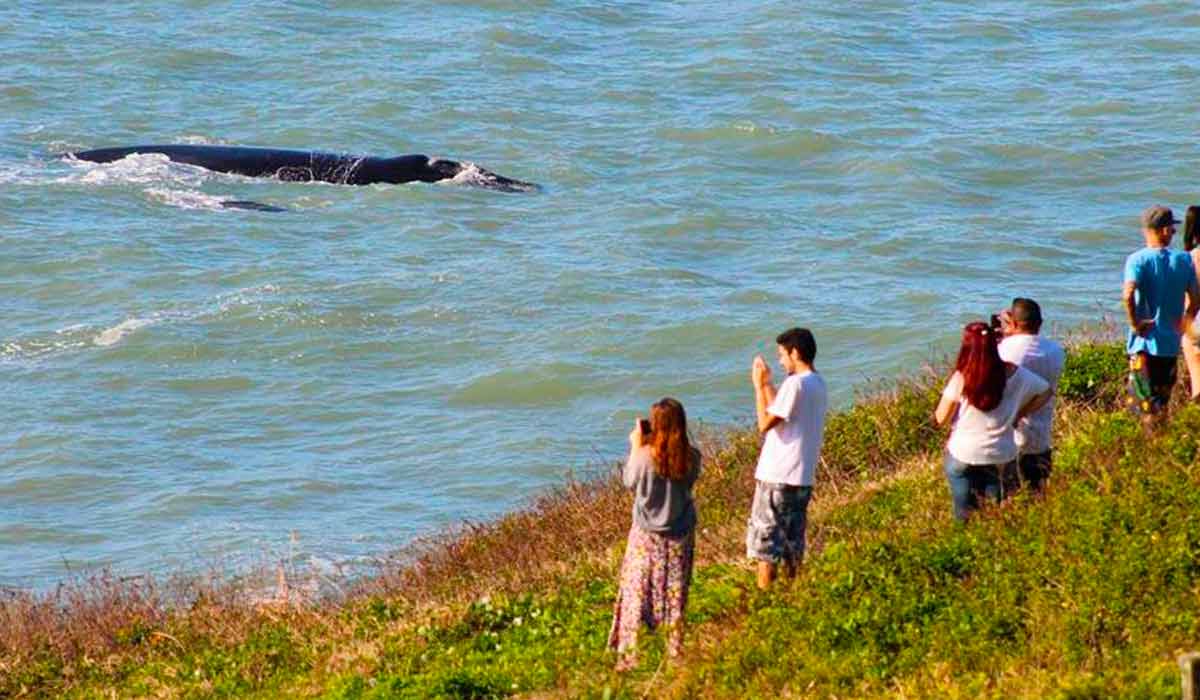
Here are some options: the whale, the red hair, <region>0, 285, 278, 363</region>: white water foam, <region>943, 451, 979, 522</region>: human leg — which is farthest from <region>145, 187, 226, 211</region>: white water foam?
the red hair

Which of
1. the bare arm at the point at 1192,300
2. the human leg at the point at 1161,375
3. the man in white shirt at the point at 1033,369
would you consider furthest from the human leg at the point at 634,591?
the bare arm at the point at 1192,300

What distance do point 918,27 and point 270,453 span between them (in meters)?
26.8

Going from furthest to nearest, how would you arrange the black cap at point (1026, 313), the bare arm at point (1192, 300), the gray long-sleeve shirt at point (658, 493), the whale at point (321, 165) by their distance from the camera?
the whale at point (321, 165) < the bare arm at point (1192, 300) < the black cap at point (1026, 313) < the gray long-sleeve shirt at point (658, 493)

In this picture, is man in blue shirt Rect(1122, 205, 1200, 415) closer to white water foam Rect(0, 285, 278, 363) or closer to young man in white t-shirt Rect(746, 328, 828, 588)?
young man in white t-shirt Rect(746, 328, 828, 588)

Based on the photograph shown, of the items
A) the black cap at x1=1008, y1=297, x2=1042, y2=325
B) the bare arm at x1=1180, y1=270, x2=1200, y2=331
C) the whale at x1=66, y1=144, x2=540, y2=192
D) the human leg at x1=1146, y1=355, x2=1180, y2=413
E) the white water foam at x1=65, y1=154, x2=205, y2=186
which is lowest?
the white water foam at x1=65, y1=154, x2=205, y2=186

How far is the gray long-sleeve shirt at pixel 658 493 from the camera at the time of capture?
11.8 metres

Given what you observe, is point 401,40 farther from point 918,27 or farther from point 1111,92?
point 1111,92

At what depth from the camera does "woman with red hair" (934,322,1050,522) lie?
40.0 ft

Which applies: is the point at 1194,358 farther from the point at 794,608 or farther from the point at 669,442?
the point at 669,442

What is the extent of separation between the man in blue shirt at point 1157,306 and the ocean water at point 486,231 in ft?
26.0

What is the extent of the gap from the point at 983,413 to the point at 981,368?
0.28 metres

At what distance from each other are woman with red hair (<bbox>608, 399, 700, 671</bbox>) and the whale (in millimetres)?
23592

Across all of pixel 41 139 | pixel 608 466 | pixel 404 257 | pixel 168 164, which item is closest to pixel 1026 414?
pixel 608 466

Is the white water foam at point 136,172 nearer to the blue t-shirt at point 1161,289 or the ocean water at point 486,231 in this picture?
the ocean water at point 486,231
